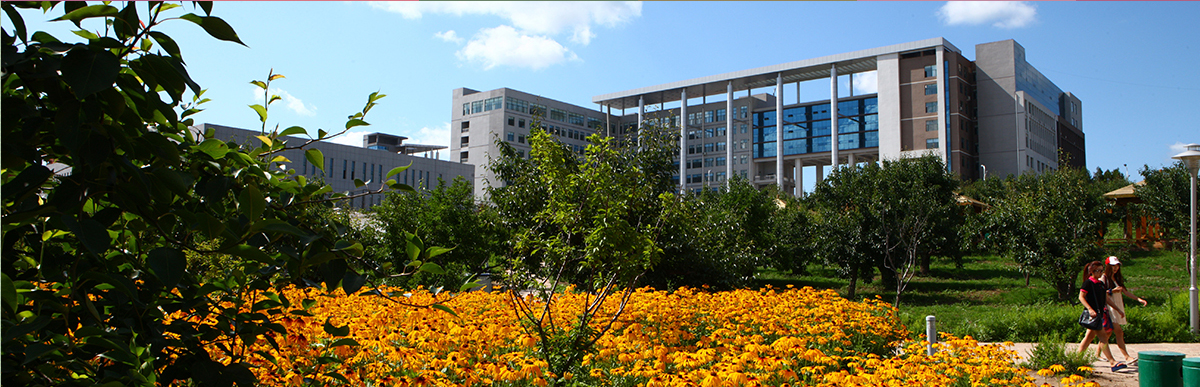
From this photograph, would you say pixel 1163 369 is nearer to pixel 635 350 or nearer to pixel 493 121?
pixel 635 350

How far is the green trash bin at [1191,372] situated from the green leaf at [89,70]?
7.67 m

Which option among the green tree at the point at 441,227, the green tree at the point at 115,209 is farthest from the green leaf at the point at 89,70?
the green tree at the point at 441,227

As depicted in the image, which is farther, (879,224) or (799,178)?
(799,178)

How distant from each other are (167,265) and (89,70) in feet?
1.20

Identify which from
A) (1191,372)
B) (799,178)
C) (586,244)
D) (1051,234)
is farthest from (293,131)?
(799,178)

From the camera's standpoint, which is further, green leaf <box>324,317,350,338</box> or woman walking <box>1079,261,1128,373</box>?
woman walking <box>1079,261,1128,373</box>

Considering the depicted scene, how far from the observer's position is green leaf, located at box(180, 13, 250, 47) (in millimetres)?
1392

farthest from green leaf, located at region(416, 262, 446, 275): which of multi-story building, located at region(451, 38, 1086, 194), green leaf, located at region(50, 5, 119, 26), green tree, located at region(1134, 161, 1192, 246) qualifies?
multi-story building, located at region(451, 38, 1086, 194)

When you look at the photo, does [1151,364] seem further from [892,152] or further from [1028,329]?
[892,152]

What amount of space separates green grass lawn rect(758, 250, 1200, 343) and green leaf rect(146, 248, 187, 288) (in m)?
10.8

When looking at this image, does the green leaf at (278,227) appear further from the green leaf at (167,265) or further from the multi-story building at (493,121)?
the multi-story building at (493,121)

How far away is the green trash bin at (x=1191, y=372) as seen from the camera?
6.07 m

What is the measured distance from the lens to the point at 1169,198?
25953 mm

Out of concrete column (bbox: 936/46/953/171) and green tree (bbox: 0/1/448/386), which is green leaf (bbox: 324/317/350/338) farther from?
concrete column (bbox: 936/46/953/171)
